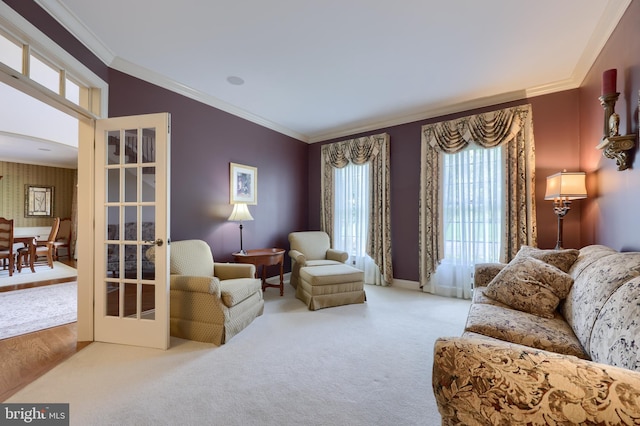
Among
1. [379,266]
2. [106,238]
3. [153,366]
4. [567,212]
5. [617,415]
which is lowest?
[153,366]

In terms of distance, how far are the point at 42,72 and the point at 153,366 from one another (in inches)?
120

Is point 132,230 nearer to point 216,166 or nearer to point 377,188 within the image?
point 216,166

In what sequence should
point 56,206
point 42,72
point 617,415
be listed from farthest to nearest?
point 56,206 < point 42,72 < point 617,415

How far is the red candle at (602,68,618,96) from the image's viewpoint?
2.03 m

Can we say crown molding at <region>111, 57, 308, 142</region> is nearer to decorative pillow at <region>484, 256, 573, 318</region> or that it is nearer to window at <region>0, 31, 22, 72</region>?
window at <region>0, 31, 22, 72</region>

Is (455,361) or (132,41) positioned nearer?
(455,361)

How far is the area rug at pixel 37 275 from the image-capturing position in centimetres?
451

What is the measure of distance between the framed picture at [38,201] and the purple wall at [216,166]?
707cm

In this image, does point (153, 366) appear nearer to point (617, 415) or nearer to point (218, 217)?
point (218, 217)

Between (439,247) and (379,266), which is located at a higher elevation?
(439,247)

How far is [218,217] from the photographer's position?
3.76 meters

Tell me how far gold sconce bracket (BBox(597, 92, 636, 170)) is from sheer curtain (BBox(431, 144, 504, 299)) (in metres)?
1.42

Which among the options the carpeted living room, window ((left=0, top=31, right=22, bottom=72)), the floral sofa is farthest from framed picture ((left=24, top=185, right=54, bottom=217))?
the floral sofa

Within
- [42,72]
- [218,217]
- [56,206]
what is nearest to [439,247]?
[218,217]
